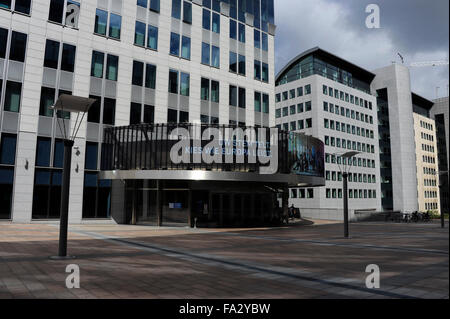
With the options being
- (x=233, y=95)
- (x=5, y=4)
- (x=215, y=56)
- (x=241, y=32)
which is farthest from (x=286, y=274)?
(x=241, y=32)

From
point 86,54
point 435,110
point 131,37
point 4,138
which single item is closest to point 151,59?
point 131,37

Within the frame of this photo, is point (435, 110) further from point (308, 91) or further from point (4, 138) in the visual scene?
point (4, 138)

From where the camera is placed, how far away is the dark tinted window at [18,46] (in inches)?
1015

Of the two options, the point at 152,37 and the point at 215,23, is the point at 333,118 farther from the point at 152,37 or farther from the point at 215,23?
the point at 152,37

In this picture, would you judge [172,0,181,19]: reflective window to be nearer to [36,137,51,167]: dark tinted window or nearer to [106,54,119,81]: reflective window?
[106,54,119,81]: reflective window

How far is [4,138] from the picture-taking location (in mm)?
25141

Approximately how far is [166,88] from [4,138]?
14023 mm

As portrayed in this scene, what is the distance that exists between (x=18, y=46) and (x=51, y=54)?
88.8 inches

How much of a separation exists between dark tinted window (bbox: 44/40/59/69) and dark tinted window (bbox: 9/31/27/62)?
1.50m

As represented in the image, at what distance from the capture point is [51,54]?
27.3 m

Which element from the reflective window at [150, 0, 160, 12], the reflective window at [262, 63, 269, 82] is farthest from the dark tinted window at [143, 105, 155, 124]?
the reflective window at [262, 63, 269, 82]

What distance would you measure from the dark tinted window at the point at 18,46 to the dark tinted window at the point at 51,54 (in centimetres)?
150

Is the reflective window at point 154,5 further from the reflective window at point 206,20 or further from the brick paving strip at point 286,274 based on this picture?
the brick paving strip at point 286,274

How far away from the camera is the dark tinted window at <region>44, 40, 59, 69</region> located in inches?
1067
